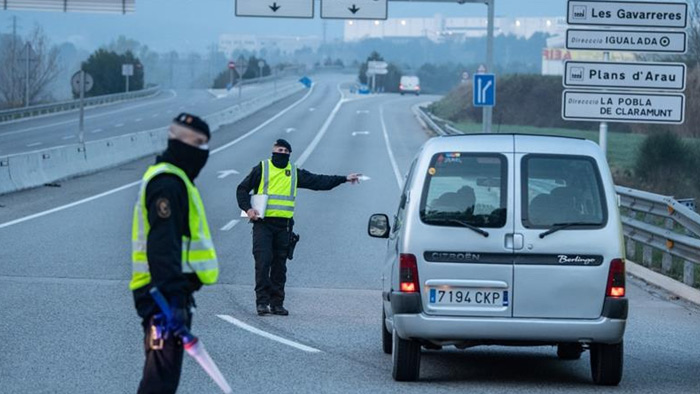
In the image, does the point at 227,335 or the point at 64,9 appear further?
the point at 64,9

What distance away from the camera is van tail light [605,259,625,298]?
9.12m

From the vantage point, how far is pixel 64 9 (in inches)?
1432

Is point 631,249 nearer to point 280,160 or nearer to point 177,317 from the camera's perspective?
point 280,160

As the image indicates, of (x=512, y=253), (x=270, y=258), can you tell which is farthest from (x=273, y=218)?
(x=512, y=253)

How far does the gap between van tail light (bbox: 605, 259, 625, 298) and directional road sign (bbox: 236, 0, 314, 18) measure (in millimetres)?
25992

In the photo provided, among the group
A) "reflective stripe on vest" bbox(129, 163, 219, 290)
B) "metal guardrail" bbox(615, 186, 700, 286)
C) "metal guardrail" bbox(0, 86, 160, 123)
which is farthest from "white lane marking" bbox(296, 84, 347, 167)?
"reflective stripe on vest" bbox(129, 163, 219, 290)

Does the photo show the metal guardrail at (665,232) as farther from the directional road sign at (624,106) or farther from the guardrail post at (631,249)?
the directional road sign at (624,106)

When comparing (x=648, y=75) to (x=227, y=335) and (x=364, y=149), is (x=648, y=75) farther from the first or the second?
(x=364, y=149)

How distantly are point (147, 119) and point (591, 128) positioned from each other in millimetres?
25129

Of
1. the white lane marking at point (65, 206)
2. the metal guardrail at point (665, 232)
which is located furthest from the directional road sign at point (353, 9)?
the metal guardrail at point (665, 232)

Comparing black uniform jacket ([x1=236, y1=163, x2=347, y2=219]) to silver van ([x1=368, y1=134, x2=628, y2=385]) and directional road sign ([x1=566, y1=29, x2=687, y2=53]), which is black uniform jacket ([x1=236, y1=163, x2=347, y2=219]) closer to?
silver van ([x1=368, y1=134, x2=628, y2=385])

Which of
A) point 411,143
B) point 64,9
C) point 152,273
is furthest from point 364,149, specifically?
point 152,273

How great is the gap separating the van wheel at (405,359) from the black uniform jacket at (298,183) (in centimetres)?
412

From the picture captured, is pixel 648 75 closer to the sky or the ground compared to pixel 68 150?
closer to the sky
